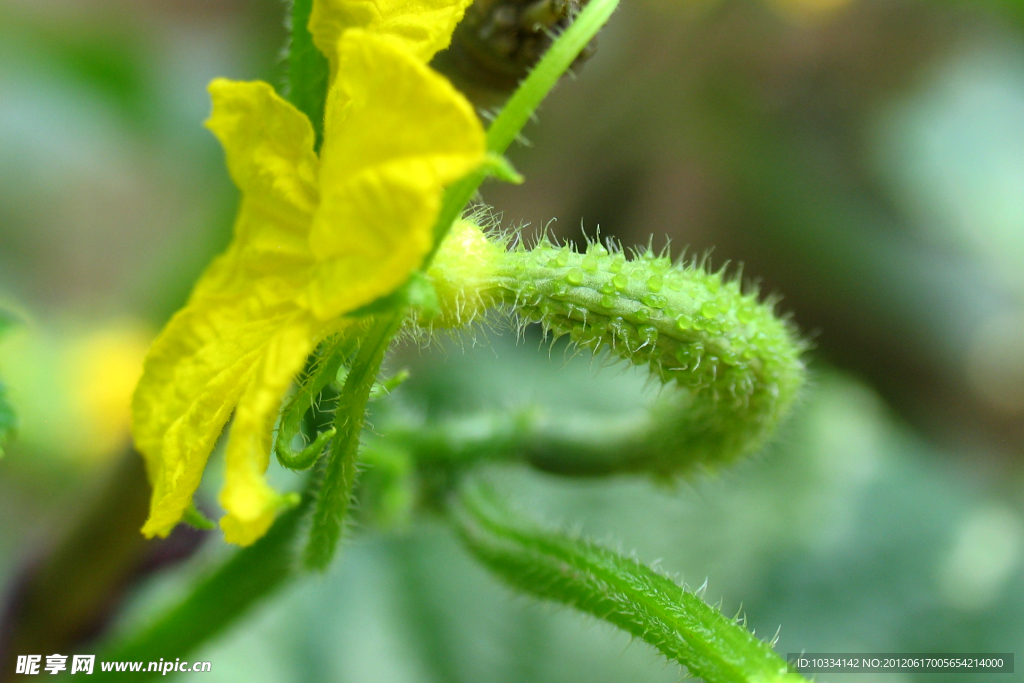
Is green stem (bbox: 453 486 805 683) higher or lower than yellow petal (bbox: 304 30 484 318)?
lower

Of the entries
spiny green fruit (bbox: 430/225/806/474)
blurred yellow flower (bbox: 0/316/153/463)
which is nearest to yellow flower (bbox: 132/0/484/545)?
spiny green fruit (bbox: 430/225/806/474)

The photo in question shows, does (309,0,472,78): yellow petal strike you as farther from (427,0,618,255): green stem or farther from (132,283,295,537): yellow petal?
(132,283,295,537): yellow petal

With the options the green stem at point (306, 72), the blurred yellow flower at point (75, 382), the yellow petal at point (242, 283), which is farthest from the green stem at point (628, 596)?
the blurred yellow flower at point (75, 382)

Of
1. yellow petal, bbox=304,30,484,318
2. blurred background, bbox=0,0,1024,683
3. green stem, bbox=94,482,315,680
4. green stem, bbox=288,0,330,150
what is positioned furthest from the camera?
blurred background, bbox=0,0,1024,683

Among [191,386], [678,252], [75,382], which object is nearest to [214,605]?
[191,386]

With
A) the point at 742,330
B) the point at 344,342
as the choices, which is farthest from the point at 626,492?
the point at 344,342

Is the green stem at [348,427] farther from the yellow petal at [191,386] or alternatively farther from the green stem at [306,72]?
the green stem at [306,72]

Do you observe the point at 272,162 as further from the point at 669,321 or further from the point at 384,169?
the point at 669,321
